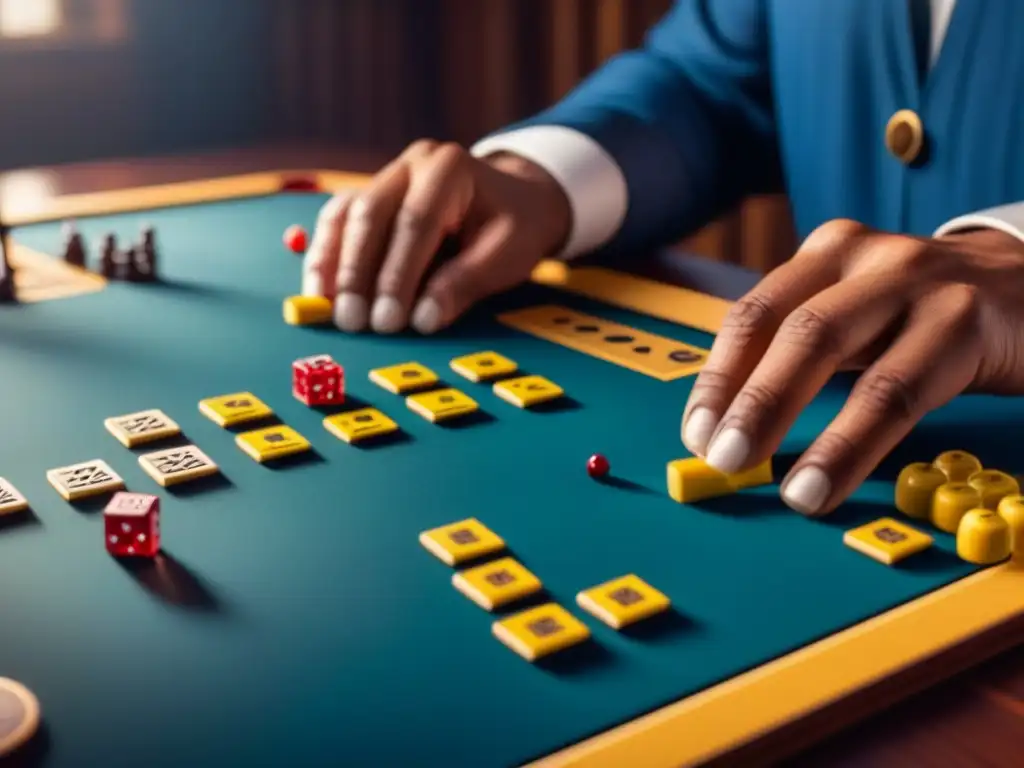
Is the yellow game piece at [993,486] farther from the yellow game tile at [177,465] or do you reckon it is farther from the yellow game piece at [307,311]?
the yellow game piece at [307,311]

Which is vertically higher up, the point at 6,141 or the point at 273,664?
the point at 273,664

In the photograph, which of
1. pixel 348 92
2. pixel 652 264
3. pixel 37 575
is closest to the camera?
pixel 37 575

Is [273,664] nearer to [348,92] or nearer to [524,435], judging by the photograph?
[524,435]

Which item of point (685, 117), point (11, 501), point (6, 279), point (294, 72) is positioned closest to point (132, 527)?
point (11, 501)

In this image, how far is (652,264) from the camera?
126 centimetres

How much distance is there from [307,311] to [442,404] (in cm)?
26

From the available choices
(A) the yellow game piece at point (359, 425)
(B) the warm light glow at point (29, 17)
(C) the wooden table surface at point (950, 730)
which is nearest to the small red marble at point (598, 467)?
(A) the yellow game piece at point (359, 425)

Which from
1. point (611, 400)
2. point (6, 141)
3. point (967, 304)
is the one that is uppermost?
point (967, 304)

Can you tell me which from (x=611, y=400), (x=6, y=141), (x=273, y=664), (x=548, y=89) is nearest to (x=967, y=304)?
(x=611, y=400)

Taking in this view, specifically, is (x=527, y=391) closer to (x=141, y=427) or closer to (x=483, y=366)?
(x=483, y=366)

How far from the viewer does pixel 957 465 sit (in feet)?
2.29

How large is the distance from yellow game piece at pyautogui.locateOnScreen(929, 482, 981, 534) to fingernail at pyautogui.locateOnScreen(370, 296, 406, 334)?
1.67ft

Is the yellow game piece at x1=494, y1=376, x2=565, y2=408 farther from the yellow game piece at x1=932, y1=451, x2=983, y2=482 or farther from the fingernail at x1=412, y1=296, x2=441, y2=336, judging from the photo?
the yellow game piece at x1=932, y1=451, x2=983, y2=482

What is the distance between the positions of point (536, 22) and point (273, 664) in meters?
2.46
